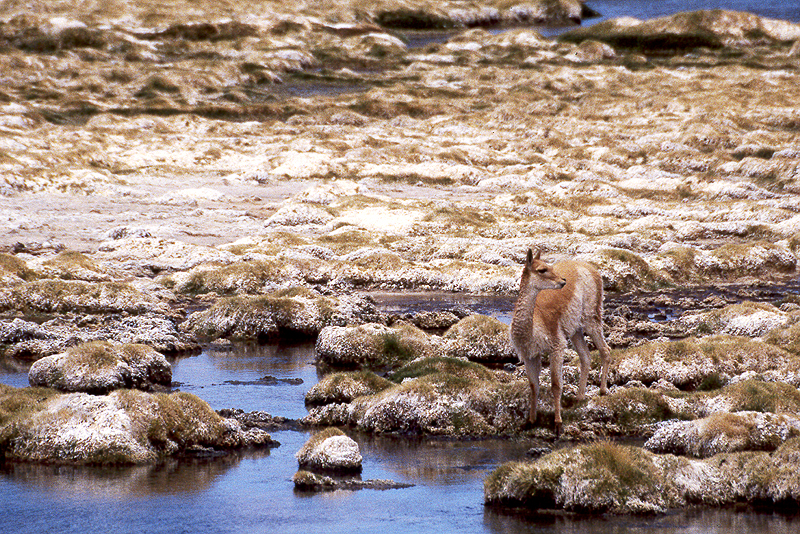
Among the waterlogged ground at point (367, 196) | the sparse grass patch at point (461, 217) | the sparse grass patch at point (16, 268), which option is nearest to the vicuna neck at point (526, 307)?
the waterlogged ground at point (367, 196)

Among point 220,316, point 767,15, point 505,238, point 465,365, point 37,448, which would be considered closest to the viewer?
point 37,448

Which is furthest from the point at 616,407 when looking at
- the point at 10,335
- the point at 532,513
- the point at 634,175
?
the point at 634,175

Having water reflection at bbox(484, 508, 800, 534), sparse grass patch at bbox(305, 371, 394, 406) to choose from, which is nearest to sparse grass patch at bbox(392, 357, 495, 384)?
sparse grass patch at bbox(305, 371, 394, 406)

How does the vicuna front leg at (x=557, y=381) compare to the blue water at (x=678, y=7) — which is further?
the blue water at (x=678, y=7)

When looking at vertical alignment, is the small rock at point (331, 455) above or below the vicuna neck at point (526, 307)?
below

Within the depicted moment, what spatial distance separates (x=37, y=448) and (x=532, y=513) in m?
9.31

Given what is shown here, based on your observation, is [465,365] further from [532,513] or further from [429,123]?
[429,123]

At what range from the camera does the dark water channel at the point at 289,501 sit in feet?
48.4

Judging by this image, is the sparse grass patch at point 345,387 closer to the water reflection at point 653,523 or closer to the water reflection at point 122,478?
the water reflection at point 122,478

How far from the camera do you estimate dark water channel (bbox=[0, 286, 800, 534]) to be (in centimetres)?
1476

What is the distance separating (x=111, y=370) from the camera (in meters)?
22.8

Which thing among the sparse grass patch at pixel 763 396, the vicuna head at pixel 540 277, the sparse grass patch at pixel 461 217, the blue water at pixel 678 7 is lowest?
the sparse grass patch at pixel 763 396

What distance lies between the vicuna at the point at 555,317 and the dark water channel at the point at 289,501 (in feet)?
5.12

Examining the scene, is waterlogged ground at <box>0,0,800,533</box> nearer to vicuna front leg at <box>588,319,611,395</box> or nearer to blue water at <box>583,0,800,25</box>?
vicuna front leg at <box>588,319,611,395</box>
